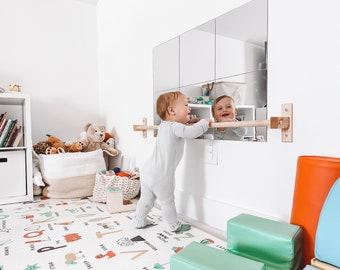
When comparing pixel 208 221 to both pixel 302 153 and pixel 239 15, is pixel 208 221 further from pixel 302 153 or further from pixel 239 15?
pixel 239 15

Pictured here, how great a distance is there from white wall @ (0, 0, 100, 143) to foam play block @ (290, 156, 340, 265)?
6.95 feet

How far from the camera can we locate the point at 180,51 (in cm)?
151

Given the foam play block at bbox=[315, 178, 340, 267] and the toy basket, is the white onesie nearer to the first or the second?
the toy basket

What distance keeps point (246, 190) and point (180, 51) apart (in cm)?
86

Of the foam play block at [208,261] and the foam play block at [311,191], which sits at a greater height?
the foam play block at [311,191]

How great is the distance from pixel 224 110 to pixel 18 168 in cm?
150

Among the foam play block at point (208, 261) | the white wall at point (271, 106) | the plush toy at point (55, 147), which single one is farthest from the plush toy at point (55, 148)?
the foam play block at point (208, 261)

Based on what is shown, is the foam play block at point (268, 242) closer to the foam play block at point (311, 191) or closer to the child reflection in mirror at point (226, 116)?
the foam play block at point (311, 191)

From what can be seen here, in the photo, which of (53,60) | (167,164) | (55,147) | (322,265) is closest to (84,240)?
(167,164)

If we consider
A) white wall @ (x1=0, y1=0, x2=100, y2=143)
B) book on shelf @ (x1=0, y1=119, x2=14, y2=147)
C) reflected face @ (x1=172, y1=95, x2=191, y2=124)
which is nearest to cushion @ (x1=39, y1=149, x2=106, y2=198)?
book on shelf @ (x1=0, y1=119, x2=14, y2=147)

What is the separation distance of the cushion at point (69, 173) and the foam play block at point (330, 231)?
1645 mm

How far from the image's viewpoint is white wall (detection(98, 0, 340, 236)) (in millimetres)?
879

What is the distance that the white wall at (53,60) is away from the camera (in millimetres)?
2211

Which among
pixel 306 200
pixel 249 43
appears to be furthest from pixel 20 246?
pixel 249 43
